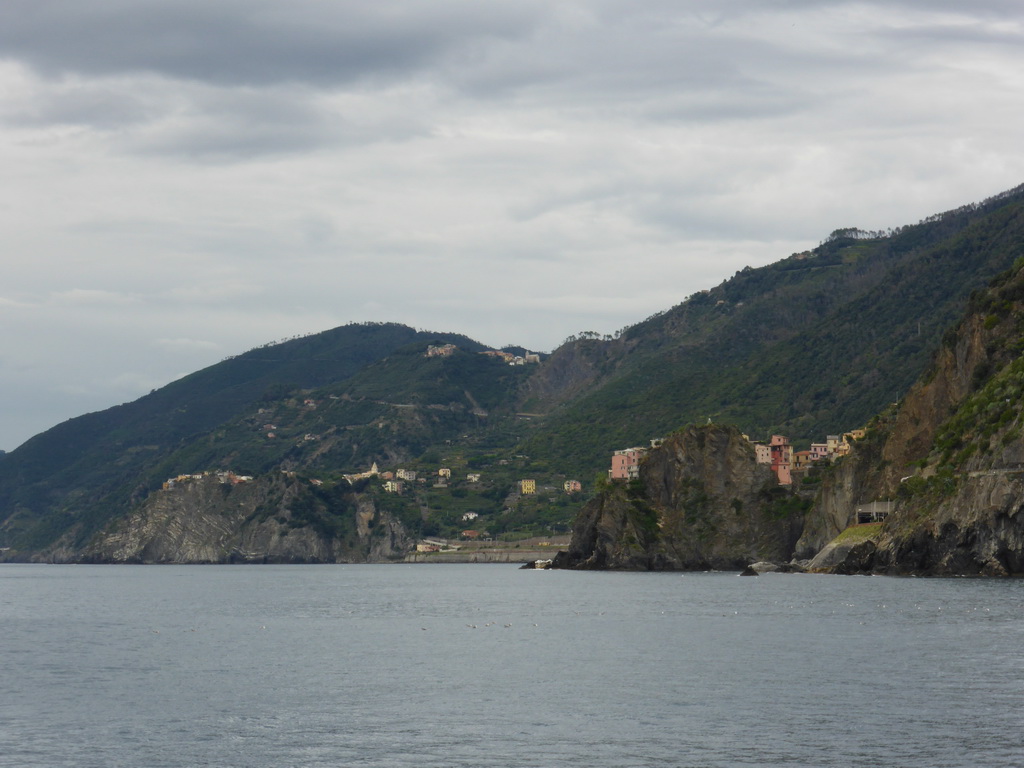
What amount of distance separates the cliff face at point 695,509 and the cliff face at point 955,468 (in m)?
14.0

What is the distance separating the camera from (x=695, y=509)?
17450 cm

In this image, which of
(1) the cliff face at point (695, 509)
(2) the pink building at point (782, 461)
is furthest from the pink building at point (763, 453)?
(1) the cliff face at point (695, 509)

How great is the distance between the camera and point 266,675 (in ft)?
194

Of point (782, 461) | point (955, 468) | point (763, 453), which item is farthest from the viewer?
point (763, 453)

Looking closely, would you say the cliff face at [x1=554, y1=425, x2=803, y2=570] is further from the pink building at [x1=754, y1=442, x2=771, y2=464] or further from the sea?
the sea

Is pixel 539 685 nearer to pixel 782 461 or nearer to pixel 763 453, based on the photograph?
pixel 782 461

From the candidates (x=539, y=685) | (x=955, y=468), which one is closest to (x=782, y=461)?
(x=955, y=468)

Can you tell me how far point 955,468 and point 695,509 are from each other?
59.8m

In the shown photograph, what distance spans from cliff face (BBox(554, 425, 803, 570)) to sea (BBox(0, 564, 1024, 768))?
226ft

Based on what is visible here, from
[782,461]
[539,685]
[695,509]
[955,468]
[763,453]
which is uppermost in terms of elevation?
[763,453]

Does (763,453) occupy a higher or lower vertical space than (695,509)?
higher

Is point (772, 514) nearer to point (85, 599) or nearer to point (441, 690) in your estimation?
point (85, 599)

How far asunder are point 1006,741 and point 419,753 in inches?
725

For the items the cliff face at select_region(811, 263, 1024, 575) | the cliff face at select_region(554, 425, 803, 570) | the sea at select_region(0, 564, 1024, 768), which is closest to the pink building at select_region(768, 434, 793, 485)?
the cliff face at select_region(554, 425, 803, 570)
